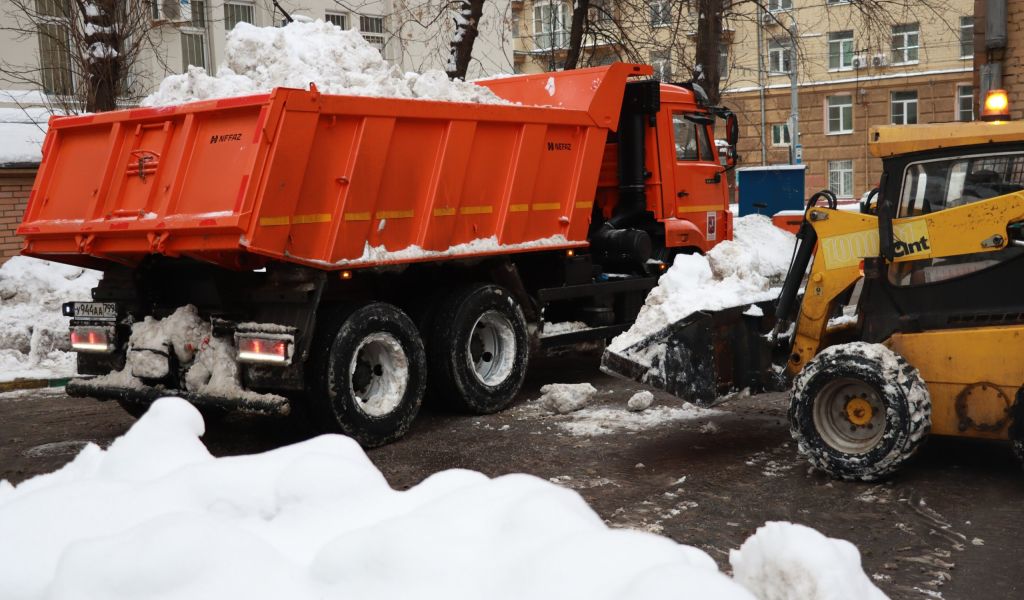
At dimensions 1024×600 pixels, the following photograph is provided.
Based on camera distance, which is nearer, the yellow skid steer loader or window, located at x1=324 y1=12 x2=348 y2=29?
the yellow skid steer loader

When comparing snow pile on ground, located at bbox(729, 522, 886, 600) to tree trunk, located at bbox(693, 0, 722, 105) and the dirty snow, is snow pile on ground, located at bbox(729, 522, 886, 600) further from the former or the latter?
tree trunk, located at bbox(693, 0, 722, 105)

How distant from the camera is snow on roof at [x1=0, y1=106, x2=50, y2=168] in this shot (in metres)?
14.3

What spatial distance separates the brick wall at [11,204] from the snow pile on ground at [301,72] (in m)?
6.95

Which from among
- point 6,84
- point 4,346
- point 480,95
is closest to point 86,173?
point 480,95

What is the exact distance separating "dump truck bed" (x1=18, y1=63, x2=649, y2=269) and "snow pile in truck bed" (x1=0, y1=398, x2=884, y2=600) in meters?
4.28

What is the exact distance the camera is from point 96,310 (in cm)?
825

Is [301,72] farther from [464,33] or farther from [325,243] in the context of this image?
[464,33]

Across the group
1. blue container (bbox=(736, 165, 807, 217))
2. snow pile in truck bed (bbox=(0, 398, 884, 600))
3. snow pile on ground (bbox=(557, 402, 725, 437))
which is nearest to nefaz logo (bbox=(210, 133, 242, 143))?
snow pile on ground (bbox=(557, 402, 725, 437))

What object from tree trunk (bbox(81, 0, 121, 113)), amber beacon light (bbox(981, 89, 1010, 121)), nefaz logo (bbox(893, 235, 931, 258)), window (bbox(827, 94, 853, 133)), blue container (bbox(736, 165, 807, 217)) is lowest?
nefaz logo (bbox(893, 235, 931, 258))

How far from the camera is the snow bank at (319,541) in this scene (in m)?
2.26

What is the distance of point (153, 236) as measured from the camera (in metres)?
7.36

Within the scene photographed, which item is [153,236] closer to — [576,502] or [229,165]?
[229,165]

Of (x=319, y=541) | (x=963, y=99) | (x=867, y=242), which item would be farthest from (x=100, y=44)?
(x=963, y=99)

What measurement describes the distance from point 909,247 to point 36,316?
957 cm
